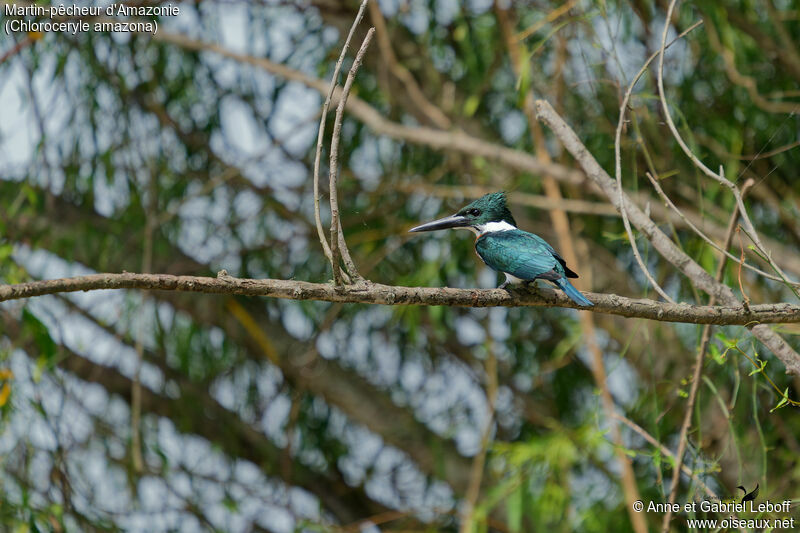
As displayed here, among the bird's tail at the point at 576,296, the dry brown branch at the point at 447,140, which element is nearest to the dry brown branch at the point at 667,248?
the bird's tail at the point at 576,296

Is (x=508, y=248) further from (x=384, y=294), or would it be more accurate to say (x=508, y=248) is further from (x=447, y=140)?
(x=447, y=140)

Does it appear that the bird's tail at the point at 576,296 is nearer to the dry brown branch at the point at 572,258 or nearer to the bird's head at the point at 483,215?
the bird's head at the point at 483,215

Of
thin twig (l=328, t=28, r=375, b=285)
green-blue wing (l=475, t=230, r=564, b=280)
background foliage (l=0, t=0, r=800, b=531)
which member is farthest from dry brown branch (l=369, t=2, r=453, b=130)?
thin twig (l=328, t=28, r=375, b=285)

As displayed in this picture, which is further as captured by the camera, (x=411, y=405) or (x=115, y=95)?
(x=411, y=405)

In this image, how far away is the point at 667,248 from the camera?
187cm

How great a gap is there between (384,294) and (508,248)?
2.23 feet

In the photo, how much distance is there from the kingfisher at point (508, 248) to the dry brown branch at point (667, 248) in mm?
195

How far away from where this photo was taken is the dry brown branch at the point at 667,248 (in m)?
1.73

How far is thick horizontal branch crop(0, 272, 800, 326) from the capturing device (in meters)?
1.38

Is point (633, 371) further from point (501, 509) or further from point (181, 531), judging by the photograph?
point (181, 531)

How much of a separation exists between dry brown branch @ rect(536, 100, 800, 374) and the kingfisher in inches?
7.7

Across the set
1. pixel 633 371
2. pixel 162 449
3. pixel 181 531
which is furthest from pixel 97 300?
pixel 633 371

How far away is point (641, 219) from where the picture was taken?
1.89m

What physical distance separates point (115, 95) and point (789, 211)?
266 cm
